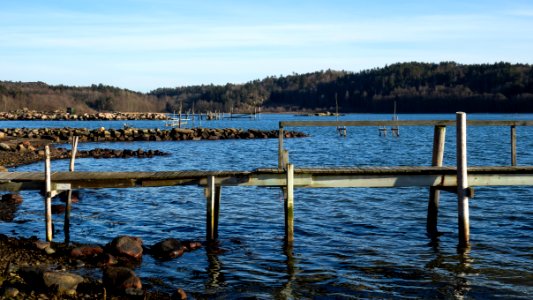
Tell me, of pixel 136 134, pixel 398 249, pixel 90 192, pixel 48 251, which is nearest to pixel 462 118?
pixel 398 249

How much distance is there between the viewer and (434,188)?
1505 cm

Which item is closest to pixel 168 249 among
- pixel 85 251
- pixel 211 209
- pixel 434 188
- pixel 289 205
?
pixel 211 209

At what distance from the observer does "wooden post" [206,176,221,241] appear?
532 inches

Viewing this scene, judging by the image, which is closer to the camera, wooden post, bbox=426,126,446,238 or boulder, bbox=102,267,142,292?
boulder, bbox=102,267,142,292

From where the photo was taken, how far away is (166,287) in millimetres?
10672

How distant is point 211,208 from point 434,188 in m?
5.92

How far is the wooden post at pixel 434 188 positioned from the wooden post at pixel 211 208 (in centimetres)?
567

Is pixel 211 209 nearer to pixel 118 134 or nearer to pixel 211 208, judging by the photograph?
pixel 211 208

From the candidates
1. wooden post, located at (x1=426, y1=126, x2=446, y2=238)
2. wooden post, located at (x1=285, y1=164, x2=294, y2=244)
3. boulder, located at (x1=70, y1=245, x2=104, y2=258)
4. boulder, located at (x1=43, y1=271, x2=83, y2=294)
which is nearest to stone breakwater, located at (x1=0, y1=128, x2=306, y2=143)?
boulder, located at (x1=70, y1=245, x2=104, y2=258)

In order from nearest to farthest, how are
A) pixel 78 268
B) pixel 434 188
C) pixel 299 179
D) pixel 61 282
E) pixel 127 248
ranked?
1. pixel 61 282
2. pixel 78 268
3. pixel 127 248
4. pixel 299 179
5. pixel 434 188

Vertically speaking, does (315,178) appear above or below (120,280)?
above

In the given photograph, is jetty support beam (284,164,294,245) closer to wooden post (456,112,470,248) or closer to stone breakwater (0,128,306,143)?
wooden post (456,112,470,248)

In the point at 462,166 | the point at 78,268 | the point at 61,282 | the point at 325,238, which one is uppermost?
the point at 462,166

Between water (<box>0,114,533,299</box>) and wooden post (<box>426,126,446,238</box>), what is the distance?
1.15 feet
